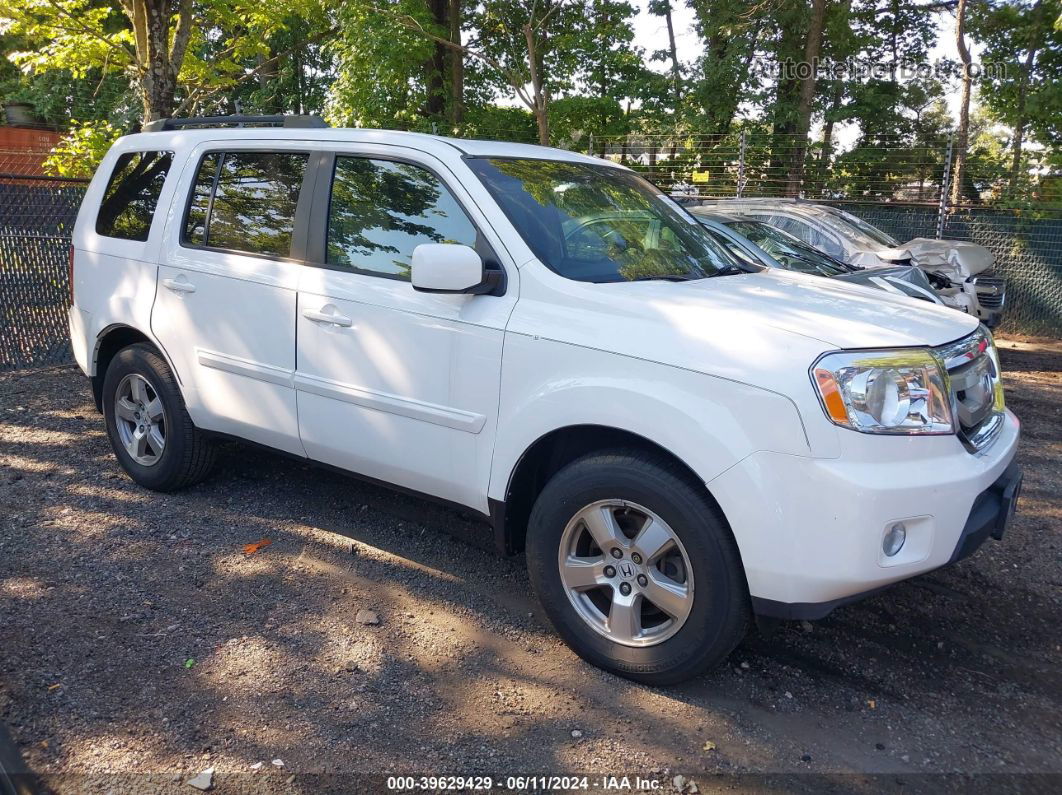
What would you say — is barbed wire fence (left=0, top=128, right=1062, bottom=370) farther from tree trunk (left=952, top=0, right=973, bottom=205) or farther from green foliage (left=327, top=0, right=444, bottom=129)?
green foliage (left=327, top=0, right=444, bottom=129)

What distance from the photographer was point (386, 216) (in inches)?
155

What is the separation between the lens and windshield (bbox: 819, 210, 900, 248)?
37.1 feet

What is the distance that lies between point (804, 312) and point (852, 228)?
8.96 metres

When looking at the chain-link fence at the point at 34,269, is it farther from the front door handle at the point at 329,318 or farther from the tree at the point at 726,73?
the tree at the point at 726,73

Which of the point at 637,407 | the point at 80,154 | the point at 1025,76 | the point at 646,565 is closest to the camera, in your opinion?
the point at 637,407

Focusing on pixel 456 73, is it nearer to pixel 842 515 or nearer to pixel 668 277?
pixel 668 277

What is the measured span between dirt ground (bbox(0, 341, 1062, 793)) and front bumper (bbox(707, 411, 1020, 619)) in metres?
0.59

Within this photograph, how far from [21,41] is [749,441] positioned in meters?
27.4

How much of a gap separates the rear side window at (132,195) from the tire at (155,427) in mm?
670

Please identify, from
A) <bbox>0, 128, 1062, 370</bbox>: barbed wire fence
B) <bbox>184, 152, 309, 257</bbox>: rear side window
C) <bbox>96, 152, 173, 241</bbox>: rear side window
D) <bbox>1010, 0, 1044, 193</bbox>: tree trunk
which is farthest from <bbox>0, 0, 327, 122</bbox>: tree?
<bbox>1010, 0, 1044, 193</bbox>: tree trunk

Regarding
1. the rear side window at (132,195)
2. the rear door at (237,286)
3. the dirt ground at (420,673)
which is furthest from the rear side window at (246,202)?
the dirt ground at (420,673)

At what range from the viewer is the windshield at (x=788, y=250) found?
29.1 ft

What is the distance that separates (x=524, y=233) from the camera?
360cm

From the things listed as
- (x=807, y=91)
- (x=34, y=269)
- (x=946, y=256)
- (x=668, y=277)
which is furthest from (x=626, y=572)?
(x=807, y=91)
